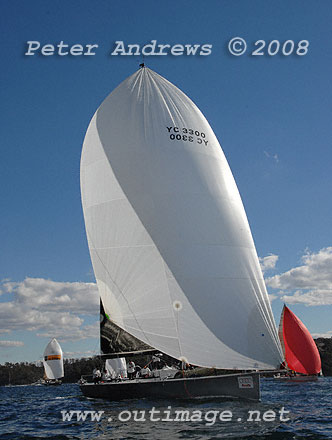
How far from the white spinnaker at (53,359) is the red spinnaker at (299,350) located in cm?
3586

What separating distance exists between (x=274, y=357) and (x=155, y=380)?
4600 millimetres

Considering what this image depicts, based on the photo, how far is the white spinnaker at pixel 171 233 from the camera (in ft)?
49.8

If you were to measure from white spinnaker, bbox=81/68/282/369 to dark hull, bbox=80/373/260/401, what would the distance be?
3.70 ft

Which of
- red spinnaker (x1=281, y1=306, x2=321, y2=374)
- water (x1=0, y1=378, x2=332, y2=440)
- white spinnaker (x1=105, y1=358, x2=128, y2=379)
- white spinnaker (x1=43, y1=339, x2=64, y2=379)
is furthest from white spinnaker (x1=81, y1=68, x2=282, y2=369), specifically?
white spinnaker (x1=43, y1=339, x2=64, y2=379)

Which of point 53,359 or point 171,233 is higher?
point 171,233

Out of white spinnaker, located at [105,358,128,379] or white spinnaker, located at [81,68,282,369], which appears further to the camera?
white spinnaker, located at [105,358,128,379]

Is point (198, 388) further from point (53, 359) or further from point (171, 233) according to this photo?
point (53, 359)

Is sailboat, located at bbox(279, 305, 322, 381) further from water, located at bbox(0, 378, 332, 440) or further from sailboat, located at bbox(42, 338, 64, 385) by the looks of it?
sailboat, located at bbox(42, 338, 64, 385)

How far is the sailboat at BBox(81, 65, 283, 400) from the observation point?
15211 mm

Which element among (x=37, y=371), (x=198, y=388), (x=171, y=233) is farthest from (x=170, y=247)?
(x=37, y=371)

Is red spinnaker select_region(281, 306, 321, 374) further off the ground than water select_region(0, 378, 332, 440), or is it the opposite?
red spinnaker select_region(281, 306, 321, 374)

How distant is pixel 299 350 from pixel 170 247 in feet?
57.2

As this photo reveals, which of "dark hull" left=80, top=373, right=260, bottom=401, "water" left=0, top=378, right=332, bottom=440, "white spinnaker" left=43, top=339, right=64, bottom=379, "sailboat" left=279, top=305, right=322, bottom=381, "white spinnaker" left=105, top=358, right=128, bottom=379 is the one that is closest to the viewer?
"water" left=0, top=378, right=332, bottom=440

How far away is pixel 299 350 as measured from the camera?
29641 millimetres
